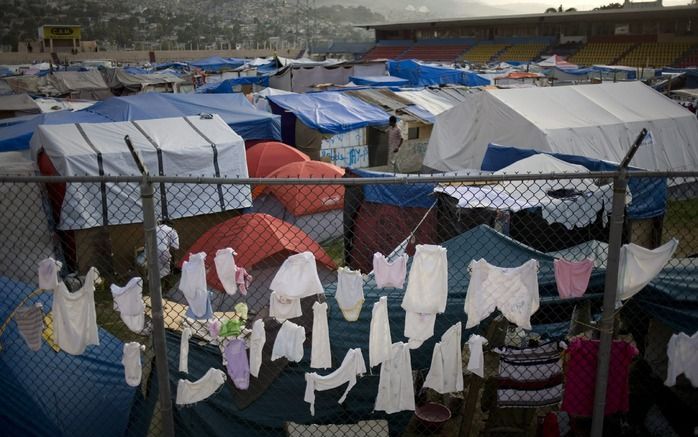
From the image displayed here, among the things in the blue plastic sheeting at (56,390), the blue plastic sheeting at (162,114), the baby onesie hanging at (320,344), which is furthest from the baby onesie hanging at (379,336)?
the blue plastic sheeting at (162,114)

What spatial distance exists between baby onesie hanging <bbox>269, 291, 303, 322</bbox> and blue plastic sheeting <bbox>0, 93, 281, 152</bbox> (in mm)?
9565

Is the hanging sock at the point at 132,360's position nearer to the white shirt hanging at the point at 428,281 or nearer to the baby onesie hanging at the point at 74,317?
the baby onesie hanging at the point at 74,317

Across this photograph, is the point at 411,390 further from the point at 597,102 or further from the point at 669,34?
the point at 669,34

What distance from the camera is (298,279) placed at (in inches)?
150

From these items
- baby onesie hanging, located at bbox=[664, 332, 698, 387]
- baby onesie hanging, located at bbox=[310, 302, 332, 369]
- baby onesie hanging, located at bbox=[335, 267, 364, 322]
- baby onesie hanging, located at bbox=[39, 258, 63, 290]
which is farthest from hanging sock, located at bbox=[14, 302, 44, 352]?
baby onesie hanging, located at bbox=[664, 332, 698, 387]

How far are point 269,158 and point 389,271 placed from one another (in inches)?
347

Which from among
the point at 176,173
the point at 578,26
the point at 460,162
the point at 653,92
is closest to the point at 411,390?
the point at 176,173

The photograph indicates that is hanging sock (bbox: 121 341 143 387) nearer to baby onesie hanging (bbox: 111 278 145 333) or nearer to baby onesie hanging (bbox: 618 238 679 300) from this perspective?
baby onesie hanging (bbox: 111 278 145 333)

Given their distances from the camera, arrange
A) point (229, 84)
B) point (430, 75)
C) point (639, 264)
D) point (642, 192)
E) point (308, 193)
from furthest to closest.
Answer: point (430, 75), point (229, 84), point (308, 193), point (642, 192), point (639, 264)

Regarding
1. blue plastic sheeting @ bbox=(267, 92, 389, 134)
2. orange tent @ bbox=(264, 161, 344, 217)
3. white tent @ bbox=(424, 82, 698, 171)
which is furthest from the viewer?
blue plastic sheeting @ bbox=(267, 92, 389, 134)

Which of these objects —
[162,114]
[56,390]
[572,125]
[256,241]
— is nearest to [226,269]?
[56,390]

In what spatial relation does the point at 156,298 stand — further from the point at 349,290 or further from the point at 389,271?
the point at 389,271

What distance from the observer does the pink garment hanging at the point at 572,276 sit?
3.69 m

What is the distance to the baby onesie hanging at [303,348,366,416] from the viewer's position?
12.4 feet
